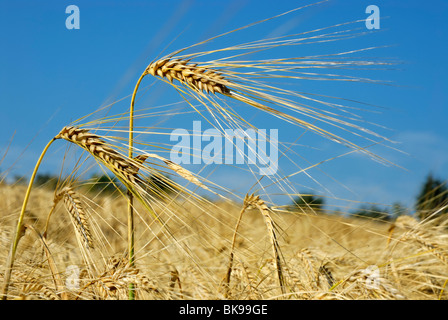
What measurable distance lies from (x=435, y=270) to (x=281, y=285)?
83.7 inches

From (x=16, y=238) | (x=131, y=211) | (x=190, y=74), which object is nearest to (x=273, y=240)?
(x=131, y=211)

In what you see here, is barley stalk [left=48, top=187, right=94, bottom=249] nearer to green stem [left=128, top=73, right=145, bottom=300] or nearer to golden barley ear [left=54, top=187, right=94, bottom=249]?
golden barley ear [left=54, top=187, right=94, bottom=249]

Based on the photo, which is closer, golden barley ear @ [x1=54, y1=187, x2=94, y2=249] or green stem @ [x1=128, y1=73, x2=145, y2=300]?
green stem @ [x1=128, y1=73, x2=145, y2=300]

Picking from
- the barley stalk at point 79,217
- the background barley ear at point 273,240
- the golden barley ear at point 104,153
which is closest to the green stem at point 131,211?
the golden barley ear at point 104,153

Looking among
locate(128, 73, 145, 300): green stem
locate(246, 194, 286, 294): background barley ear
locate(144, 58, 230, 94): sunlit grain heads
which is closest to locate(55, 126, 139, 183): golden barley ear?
locate(128, 73, 145, 300): green stem

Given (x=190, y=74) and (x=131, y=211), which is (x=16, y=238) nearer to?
(x=131, y=211)

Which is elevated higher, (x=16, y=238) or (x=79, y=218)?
(x=79, y=218)

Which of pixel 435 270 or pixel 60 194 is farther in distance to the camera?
pixel 435 270

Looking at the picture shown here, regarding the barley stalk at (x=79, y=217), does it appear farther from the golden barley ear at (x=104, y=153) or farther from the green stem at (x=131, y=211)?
the golden barley ear at (x=104, y=153)

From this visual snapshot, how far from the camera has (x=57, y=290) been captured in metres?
1.56

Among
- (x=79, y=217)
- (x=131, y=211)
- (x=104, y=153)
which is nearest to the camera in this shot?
(x=104, y=153)

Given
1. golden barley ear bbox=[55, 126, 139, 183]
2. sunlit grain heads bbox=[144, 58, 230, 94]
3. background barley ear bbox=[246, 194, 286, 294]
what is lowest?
background barley ear bbox=[246, 194, 286, 294]
